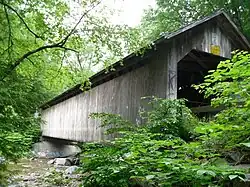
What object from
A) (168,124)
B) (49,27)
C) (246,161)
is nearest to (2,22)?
(49,27)

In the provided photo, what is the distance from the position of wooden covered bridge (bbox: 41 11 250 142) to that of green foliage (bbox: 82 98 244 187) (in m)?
1.39

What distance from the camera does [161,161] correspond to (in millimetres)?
2625

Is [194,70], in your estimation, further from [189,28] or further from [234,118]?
[234,118]

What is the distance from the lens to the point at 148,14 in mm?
18094

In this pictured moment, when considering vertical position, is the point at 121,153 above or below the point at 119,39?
below

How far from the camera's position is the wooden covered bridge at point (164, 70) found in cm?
705

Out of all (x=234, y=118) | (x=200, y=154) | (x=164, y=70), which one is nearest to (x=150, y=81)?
(x=164, y=70)

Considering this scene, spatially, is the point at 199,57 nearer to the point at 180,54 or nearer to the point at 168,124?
the point at 180,54

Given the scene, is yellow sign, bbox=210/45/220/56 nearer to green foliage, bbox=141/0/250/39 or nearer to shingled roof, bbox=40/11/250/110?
shingled roof, bbox=40/11/250/110

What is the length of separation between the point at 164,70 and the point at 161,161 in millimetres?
4581

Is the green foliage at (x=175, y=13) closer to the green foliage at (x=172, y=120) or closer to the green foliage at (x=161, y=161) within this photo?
the green foliage at (x=172, y=120)

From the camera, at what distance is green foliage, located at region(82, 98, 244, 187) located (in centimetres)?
247

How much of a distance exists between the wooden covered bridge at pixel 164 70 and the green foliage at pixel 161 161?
1394mm

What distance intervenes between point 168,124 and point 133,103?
2.78m
